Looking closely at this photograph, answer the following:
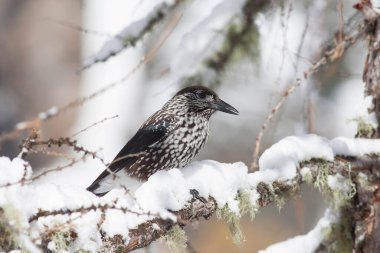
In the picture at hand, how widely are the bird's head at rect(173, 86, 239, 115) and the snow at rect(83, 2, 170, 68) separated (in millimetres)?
642

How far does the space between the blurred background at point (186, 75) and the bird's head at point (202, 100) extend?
0.28ft

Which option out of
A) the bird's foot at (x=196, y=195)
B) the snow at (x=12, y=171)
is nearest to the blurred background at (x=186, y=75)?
the snow at (x=12, y=171)

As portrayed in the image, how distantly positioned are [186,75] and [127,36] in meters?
0.54

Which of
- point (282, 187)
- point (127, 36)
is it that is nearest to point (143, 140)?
point (127, 36)

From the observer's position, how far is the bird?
5367mm

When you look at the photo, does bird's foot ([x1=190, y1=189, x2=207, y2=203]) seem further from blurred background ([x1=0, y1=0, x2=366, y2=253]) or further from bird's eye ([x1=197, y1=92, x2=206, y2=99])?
bird's eye ([x1=197, y1=92, x2=206, y2=99])

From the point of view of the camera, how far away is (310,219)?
504 inches

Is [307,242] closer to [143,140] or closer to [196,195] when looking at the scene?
[196,195]

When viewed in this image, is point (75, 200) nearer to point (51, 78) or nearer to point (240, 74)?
point (240, 74)

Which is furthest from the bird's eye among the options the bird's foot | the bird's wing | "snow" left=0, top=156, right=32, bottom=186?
"snow" left=0, top=156, right=32, bottom=186

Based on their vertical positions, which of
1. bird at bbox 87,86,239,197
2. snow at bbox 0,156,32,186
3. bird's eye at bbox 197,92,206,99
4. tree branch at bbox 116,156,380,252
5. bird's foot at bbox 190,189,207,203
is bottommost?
tree branch at bbox 116,156,380,252

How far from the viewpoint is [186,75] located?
560 centimetres

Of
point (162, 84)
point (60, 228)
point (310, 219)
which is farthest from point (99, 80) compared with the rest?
point (60, 228)

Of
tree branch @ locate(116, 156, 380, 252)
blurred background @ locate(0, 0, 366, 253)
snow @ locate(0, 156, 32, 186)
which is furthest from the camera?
blurred background @ locate(0, 0, 366, 253)
